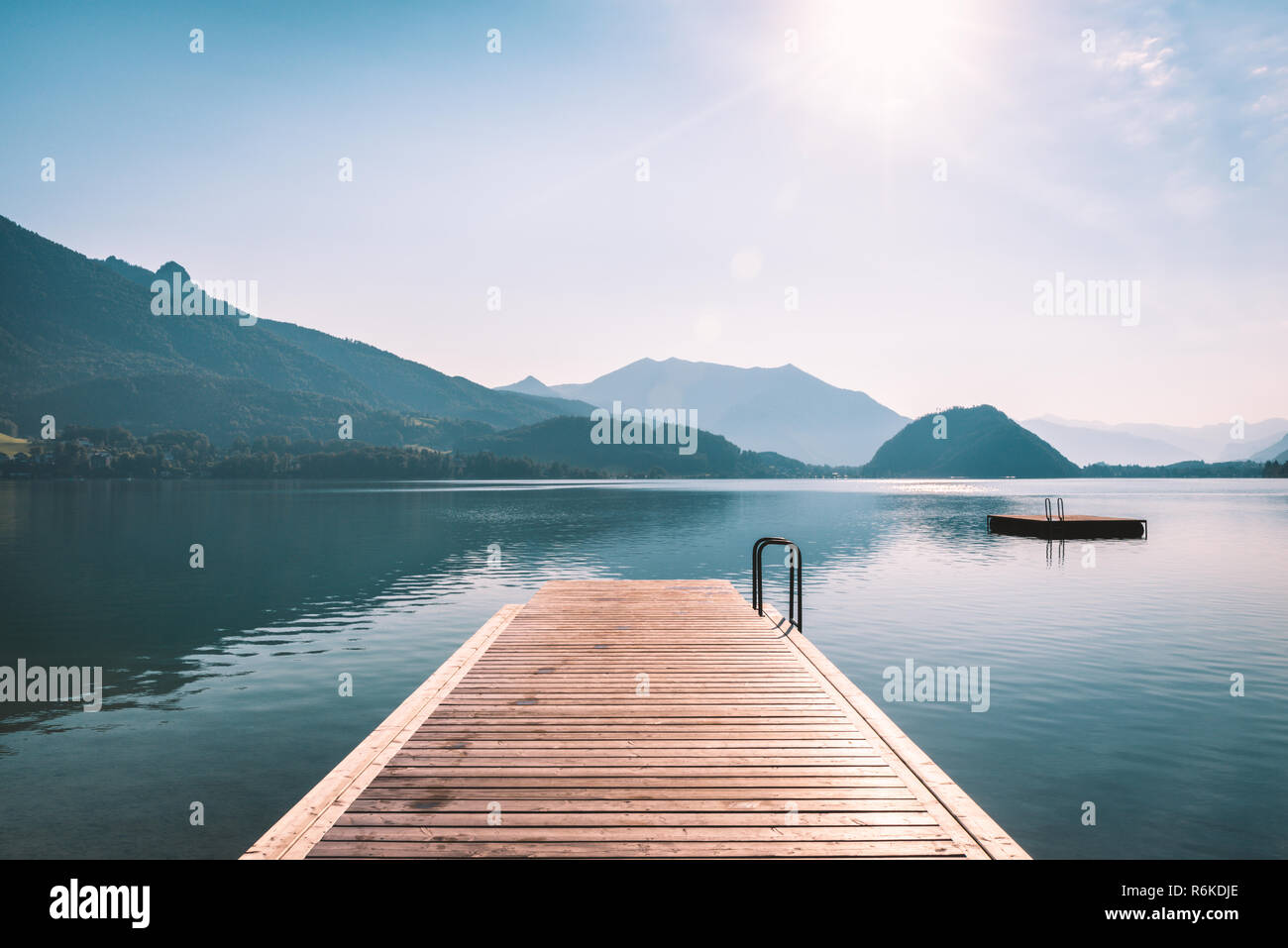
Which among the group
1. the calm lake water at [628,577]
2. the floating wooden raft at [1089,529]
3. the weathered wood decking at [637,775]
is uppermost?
the weathered wood decking at [637,775]

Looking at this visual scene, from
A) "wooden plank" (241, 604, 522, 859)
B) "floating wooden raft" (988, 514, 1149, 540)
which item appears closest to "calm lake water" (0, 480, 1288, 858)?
"wooden plank" (241, 604, 522, 859)

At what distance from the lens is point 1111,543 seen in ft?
158

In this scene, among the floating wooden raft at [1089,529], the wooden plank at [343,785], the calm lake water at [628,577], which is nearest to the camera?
the wooden plank at [343,785]

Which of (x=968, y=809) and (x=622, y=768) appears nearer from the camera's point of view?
(x=968, y=809)

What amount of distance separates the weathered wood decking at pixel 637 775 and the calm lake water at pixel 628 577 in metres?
3.04

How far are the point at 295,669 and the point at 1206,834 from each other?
17.0 meters

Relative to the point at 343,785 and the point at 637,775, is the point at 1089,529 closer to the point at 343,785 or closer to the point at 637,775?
the point at 637,775

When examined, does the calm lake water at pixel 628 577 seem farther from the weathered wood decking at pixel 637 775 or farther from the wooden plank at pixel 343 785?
the weathered wood decking at pixel 637 775

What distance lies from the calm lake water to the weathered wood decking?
3042 mm

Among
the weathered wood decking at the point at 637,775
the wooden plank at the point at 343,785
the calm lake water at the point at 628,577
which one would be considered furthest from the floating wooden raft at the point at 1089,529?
the wooden plank at the point at 343,785

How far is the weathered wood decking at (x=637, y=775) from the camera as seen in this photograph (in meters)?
5.59

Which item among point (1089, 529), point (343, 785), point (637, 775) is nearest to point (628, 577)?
point (637, 775)
